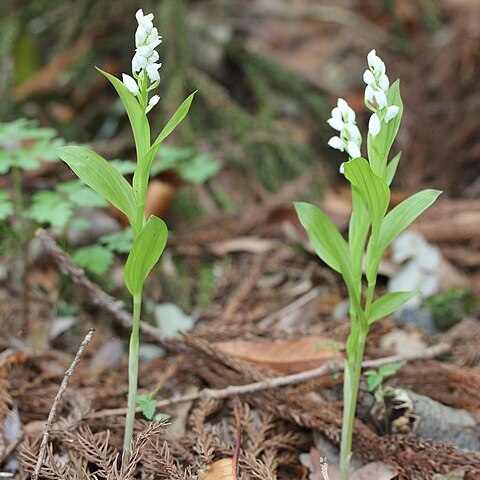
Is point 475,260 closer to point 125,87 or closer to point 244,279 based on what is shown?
point 244,279

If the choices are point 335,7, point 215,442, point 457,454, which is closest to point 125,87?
point 215,442

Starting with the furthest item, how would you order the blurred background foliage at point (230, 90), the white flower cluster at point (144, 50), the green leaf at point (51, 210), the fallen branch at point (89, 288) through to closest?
the blurred background foliage at point (230, 90), the green leaf at point (51, 210), the fallen branch at point (89, 288), the white flower cluster at point (144, 50)

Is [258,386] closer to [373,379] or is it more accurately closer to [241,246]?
[373,379]

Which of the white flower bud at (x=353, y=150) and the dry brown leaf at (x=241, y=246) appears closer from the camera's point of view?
the white flower bud at (x=353, y=150)

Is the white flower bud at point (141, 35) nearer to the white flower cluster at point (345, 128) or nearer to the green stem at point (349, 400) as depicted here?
the white flower cluster at point (345, 128)

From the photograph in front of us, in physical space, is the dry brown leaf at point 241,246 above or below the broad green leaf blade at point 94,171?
→ below

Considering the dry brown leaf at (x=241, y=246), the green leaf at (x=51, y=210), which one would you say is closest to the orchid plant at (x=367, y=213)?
the green leaf at (x=51, y=210)

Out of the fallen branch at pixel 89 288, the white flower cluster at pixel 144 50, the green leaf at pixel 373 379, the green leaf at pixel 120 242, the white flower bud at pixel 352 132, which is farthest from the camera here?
the green leaf at pixel 120 242
